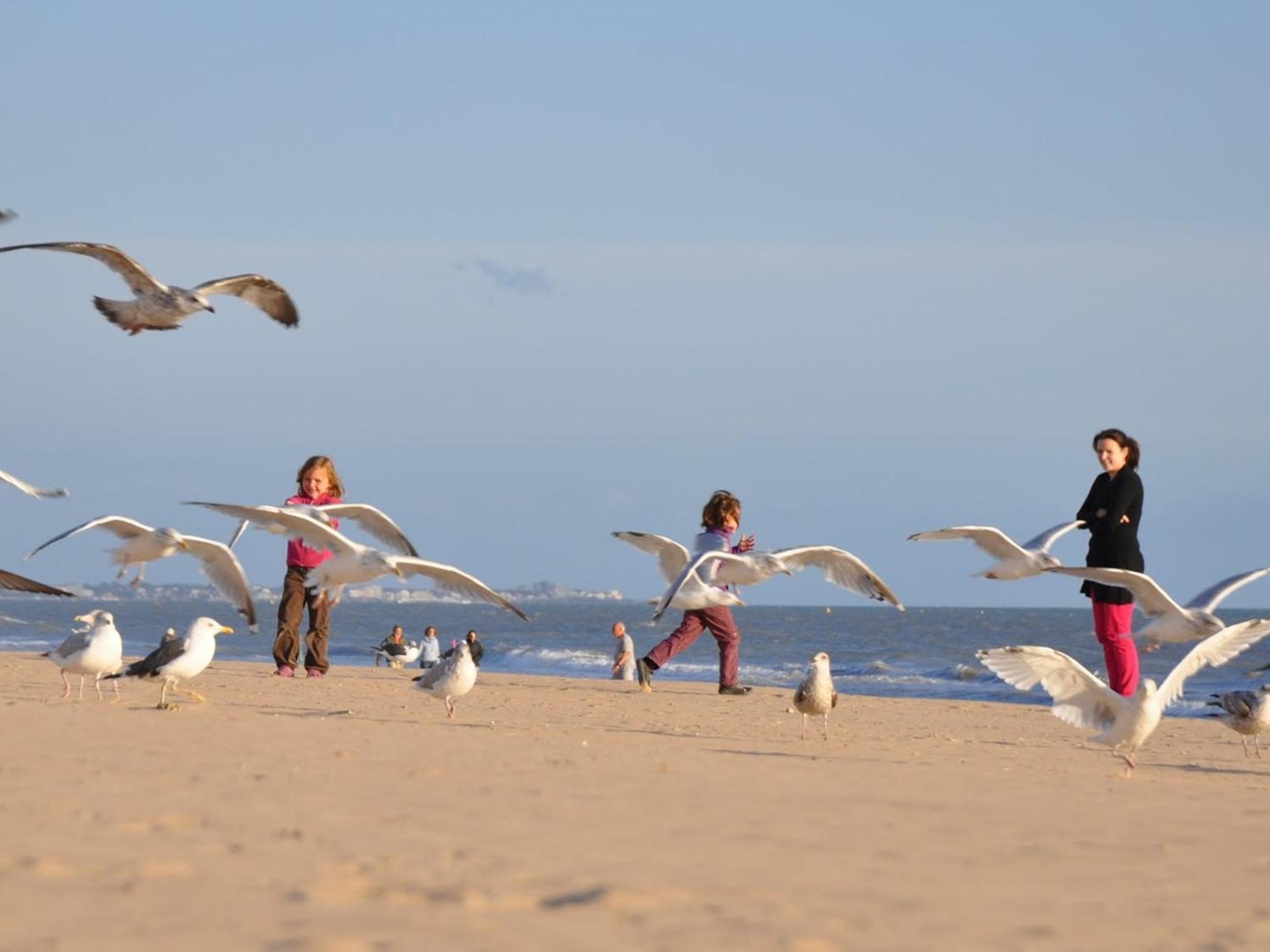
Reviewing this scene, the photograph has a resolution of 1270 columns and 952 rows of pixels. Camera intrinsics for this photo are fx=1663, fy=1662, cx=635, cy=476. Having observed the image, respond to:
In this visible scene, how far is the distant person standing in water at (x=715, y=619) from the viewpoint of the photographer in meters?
14.3

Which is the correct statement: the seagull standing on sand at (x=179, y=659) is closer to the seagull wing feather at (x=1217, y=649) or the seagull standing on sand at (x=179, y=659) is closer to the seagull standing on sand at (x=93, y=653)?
the seagull standing on sand at (x=93, y=653)

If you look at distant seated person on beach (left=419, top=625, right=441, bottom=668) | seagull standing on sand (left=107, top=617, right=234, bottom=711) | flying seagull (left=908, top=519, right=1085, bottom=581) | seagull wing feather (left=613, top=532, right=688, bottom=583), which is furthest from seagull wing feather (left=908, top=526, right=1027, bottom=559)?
distant seated person on beach (left=419, top=625, right=441, bottom=668)

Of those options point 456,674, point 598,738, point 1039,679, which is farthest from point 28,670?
point 1039,679

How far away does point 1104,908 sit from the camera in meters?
4.93

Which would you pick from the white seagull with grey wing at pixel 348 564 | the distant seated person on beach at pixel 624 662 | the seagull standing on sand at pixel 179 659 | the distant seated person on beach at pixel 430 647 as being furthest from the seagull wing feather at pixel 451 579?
the distant seated person on beach at pixel 430 647

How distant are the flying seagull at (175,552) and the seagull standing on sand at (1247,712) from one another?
749cm

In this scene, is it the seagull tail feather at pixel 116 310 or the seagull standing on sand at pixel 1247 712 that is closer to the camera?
the seagull standing on sand at pixel 1247 712

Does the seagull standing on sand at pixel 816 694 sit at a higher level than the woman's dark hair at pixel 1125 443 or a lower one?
lower

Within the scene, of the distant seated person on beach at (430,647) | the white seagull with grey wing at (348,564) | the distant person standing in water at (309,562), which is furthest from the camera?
the distant seated person on beach at (430,647)

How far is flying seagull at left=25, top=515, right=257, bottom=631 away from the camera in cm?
1293

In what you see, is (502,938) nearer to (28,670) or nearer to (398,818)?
(398,818)

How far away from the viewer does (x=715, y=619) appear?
48.5ft

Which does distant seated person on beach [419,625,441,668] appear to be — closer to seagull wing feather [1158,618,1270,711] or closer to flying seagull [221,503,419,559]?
flying seagull [221,503,419,559]

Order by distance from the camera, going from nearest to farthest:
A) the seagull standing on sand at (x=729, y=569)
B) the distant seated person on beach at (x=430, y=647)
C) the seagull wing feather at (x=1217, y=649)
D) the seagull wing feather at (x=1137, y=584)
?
the seagull wing feather at (x=1217, y=649)
the seagull wing feather at (x=1137, y=584)
the seagull standing on sand at (x=729, y=569)
the distant seated person on beach at (x=430, y=647)
